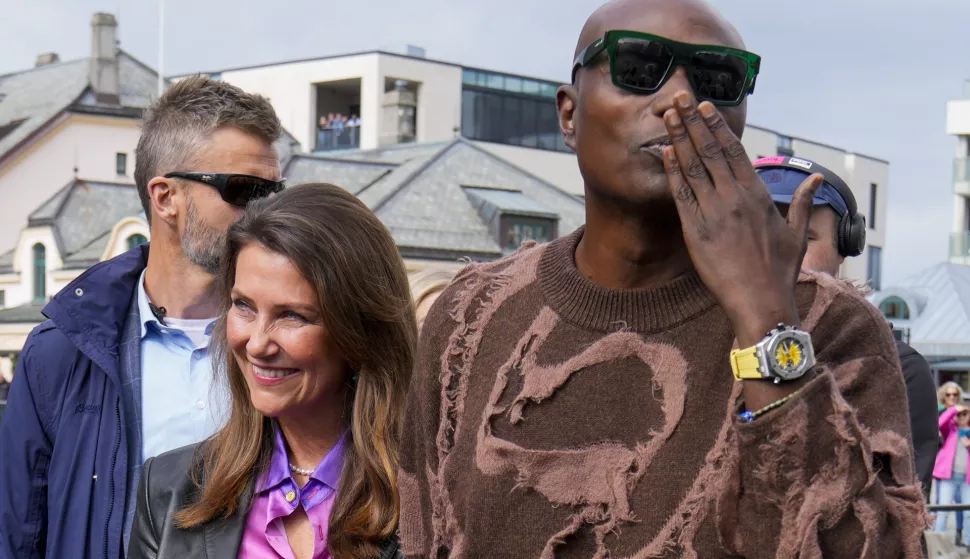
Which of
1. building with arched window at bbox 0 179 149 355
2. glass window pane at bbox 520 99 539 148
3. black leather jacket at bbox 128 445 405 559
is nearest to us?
black leather jacket at bbox 128 445 405 559

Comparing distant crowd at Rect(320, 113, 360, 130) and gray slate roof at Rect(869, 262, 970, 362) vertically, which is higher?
distant crowd at Rect(320, 113, 360, 130)

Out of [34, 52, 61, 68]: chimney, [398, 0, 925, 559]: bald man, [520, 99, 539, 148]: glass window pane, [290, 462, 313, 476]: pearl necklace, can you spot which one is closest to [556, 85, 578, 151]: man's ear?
[398, 0, 925, 559]: bald man

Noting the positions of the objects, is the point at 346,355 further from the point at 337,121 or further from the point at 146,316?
the point at 337,121

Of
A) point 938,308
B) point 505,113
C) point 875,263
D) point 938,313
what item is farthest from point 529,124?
point 938,313

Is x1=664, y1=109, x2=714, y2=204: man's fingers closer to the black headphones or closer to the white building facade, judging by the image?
the black headphones

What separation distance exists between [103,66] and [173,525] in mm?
49844

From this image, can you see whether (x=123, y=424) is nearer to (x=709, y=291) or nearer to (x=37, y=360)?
(x=37, y=360)

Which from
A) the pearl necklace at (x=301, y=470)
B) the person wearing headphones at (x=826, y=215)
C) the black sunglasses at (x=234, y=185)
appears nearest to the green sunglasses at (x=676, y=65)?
the pearl necklace at (x=301, y=470)

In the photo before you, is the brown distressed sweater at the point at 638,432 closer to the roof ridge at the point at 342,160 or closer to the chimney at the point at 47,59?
the roof ridge at the point at 342,160

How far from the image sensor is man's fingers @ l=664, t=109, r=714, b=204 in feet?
6.14

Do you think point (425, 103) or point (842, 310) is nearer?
point (842, 310)

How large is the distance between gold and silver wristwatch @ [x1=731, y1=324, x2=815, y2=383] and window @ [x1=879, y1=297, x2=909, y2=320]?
36.3 metres

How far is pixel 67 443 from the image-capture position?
3.81 m

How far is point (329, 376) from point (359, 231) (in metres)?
0.40
